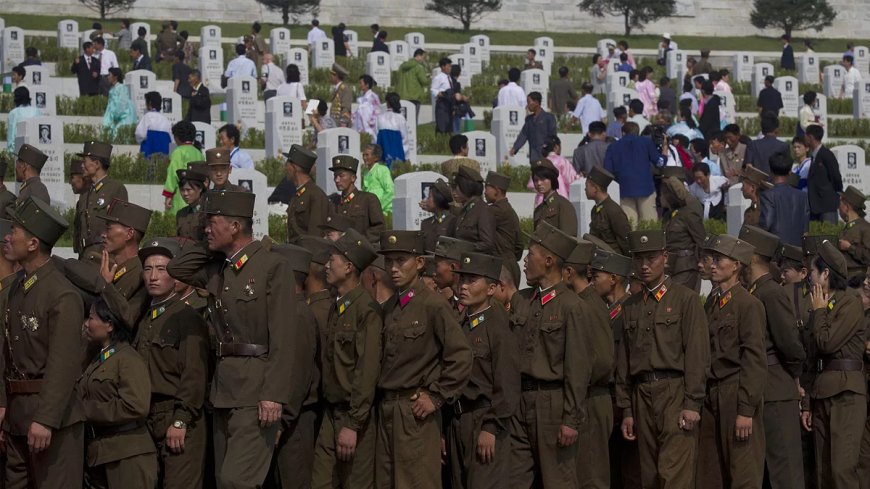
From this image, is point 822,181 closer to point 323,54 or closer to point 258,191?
point 258,191

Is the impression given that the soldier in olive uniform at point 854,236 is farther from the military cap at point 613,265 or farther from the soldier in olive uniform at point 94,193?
the soldier in olive uniform at point 94,193

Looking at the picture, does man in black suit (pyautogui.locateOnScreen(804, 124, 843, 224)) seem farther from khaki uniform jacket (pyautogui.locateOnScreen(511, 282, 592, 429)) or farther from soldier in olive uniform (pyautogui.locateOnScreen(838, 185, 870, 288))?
khaki uniform jacket (pyautogui.locateOnScreen(511, 282, 592, 429))

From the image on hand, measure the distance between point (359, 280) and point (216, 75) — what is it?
21.4 meters

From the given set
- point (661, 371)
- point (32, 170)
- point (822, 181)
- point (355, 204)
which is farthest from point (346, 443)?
point (822, 181)

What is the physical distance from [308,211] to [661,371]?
4.34 meters

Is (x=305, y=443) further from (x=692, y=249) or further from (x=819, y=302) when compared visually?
(x=692, y=249)

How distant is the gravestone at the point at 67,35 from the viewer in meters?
32.8

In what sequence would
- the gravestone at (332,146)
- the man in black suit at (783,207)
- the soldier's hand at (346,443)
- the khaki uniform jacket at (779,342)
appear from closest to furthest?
the soldier's hand at (346,443)
the khaki uniform jacket at (779,342)
the man in black suit at (783,207)
the gravestone at (332,146)

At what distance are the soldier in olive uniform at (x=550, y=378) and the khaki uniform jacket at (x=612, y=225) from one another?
401 centimetres

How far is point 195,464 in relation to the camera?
9.45 meters

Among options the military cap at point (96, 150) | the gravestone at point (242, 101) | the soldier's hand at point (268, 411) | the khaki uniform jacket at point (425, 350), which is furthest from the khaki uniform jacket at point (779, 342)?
the gravestone at point (242, 101)

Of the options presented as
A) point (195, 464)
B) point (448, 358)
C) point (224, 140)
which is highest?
point (224, 140)

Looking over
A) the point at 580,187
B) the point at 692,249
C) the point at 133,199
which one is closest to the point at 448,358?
the point at 692,249

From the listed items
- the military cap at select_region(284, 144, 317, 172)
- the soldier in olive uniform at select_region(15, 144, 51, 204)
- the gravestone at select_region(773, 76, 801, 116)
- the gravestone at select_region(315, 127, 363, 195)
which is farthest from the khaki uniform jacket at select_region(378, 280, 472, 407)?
the gravestone at select_region(773, 76, 801, 116)
